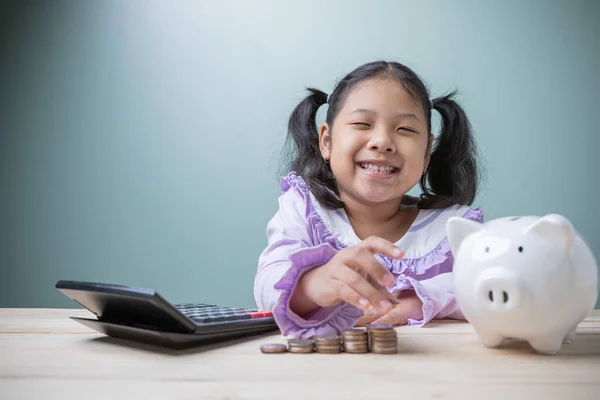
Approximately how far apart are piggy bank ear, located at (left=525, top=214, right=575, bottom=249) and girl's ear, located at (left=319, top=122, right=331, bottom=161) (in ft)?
2.26

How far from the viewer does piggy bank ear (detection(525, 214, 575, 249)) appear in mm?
533

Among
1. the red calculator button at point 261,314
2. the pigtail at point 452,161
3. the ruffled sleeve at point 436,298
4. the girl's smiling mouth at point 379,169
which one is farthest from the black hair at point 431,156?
the red calculator button at point 261,314

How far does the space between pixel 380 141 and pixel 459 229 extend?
443 millimetres

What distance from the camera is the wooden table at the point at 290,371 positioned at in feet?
1.38

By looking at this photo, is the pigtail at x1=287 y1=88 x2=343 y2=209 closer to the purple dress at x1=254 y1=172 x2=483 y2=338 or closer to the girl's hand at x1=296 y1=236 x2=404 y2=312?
the purple dress at x1=254 y1=172 x2=483 y2=338

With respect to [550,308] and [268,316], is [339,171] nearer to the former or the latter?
[268,316]

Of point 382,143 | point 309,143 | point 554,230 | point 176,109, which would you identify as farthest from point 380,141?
point 176,109

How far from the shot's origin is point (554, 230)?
538 mm

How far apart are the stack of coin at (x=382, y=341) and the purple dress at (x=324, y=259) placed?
0.13 m

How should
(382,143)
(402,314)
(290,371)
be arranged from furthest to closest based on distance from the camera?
(382,143) < (402,314) < (290,371)

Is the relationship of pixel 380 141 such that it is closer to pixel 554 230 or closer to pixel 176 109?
pixel 554 230

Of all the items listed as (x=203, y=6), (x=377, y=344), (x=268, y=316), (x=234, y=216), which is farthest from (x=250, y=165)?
(x=377, y=344)

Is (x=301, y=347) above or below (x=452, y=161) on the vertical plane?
below

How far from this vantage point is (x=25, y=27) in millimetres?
2156
